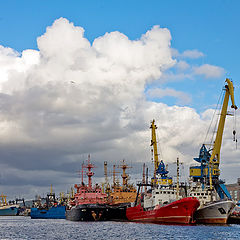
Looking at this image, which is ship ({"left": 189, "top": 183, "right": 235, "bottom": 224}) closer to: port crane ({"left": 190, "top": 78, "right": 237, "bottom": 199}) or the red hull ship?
the red hull ship

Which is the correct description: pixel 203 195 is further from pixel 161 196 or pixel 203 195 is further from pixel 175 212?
pixel 175 212

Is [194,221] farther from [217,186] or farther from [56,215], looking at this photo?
[56,215]

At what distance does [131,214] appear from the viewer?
11200 centimetres

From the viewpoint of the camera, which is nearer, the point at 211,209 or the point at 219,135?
the point at 211,209

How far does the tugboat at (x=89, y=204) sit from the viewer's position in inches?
Answer: 4651

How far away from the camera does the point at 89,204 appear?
118000 mm

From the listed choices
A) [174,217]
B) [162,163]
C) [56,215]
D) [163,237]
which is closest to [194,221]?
[174,217]

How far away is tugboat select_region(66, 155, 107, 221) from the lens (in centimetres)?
11812

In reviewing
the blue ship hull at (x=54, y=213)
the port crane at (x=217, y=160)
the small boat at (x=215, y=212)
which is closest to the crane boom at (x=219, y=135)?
the port crane at (x=217, y=160)

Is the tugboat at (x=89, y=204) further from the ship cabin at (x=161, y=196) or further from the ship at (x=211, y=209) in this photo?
the ship at (x=211, y=209)

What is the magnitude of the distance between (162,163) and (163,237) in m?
88.2

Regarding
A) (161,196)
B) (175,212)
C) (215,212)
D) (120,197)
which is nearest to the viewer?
(175,212)

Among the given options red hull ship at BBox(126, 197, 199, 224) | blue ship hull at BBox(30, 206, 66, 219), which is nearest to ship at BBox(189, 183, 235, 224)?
red hull ship at BBox(126, 197, 199, 224)

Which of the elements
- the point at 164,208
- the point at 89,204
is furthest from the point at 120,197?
the point at 164,208
